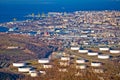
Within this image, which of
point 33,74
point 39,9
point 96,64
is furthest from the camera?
point 39,9

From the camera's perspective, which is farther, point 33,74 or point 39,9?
point 39,9

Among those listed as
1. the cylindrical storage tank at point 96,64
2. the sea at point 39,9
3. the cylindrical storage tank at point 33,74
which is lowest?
the cylindrical storage tank at point 33,74

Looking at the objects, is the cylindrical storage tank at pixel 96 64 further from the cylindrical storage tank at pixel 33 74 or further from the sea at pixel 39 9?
the sea at pixel 39 9

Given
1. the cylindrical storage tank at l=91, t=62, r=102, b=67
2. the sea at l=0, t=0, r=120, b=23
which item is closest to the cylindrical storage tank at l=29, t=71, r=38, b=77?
the cylindrical storage tank at l=91, t=62, r=102, b=67

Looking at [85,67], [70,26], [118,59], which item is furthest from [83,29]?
[85,67]

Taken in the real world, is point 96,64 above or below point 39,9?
below

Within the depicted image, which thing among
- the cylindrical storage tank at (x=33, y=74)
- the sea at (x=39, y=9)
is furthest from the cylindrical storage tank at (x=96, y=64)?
the sea at (x=39, y=9)

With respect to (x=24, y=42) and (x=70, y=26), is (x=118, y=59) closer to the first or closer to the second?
(x=24, y=42)

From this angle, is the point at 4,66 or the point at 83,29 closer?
the point at 4,66

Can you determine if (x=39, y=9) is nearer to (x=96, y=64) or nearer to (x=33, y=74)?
(x=96, y=64)

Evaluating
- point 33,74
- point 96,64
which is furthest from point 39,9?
point 33,74

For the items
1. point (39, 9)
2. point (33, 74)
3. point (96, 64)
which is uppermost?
point (39, 9)
